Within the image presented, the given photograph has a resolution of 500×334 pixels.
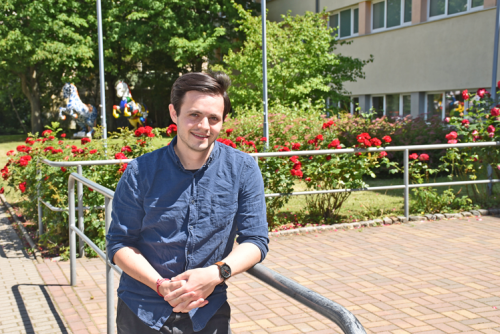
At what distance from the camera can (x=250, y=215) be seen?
2244 mm

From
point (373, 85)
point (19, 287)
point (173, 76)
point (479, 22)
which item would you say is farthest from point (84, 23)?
point (19, 287)

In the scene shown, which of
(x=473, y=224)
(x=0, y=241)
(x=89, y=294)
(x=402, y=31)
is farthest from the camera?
(x=402, y=31)


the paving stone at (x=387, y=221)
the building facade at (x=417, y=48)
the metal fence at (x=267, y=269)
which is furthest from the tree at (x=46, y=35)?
the paving stone at (x=387, y=221)

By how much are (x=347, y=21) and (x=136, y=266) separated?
23.4m

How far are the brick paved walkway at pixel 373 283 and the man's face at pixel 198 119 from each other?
2461mm

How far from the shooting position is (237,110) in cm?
1555

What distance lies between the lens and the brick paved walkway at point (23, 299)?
14.5ft

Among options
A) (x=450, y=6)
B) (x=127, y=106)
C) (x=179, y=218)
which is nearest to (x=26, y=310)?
(x=179, y=218)

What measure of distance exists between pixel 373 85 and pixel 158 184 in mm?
21303

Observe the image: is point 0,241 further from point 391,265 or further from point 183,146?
point 183,146

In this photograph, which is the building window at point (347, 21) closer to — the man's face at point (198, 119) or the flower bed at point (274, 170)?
the flower bed at point (274, 170)

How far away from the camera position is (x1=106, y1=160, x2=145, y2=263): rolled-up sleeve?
85.8 inches

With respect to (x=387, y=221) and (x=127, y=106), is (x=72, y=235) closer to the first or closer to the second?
(x=387, y=221)

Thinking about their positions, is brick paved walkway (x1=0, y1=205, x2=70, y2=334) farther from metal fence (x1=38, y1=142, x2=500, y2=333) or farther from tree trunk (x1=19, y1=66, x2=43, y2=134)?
tree trunk (x1=19, y1=66, x2=43, y2=134)
